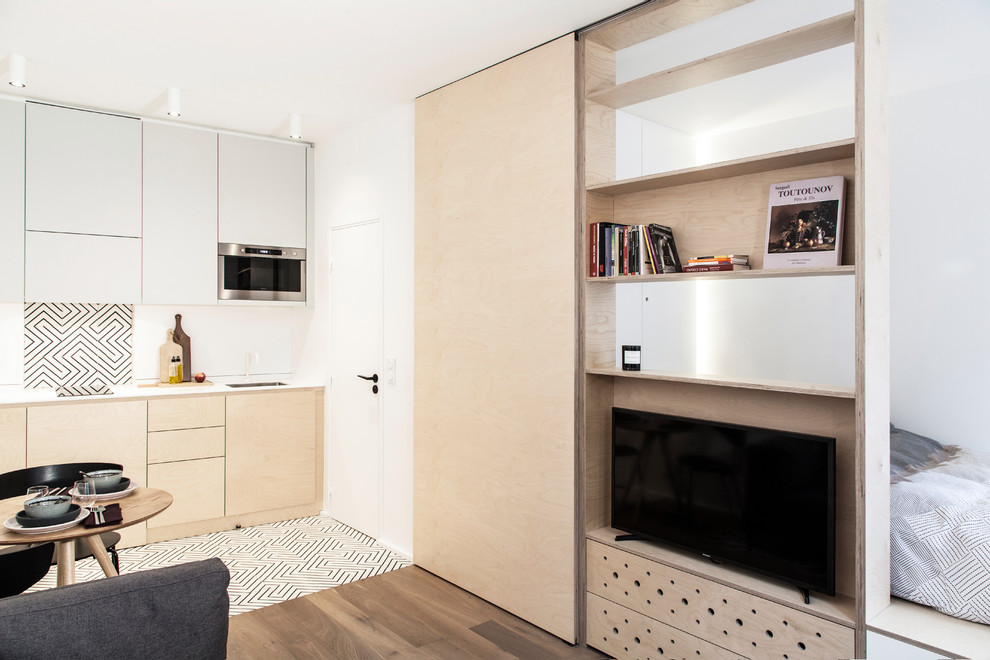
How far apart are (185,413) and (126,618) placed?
287cm

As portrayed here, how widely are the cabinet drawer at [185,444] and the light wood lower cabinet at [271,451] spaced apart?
0.27ft

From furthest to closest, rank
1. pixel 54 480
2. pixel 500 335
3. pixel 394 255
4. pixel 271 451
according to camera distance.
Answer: pixel 271 451
pixel 394 255
pixel 500 335
pixel 54 480

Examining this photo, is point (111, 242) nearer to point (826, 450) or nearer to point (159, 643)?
point (159, 643)

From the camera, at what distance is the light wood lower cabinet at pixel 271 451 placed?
423cm

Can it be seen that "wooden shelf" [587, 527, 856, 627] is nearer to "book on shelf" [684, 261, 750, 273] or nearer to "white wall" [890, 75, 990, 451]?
"book on shelf" [684, 261, 750, 273]

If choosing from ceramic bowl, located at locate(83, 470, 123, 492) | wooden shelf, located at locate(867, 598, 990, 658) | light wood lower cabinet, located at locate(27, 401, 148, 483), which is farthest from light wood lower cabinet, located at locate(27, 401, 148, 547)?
wooden shelf, located at locate(867, 598, 990, 658)

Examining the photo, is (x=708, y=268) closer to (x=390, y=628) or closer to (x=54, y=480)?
(x=390, y=628)

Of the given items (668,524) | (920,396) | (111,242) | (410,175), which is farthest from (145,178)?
(920,396)

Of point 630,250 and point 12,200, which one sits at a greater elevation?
point 12,200

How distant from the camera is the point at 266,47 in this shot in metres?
3.03

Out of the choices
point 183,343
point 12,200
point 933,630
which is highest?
point 12,200

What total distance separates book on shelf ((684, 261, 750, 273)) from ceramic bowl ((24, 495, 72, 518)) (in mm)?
2349

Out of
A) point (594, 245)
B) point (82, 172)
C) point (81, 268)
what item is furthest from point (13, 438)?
point (594, 245)

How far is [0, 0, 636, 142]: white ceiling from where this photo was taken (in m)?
2.62
